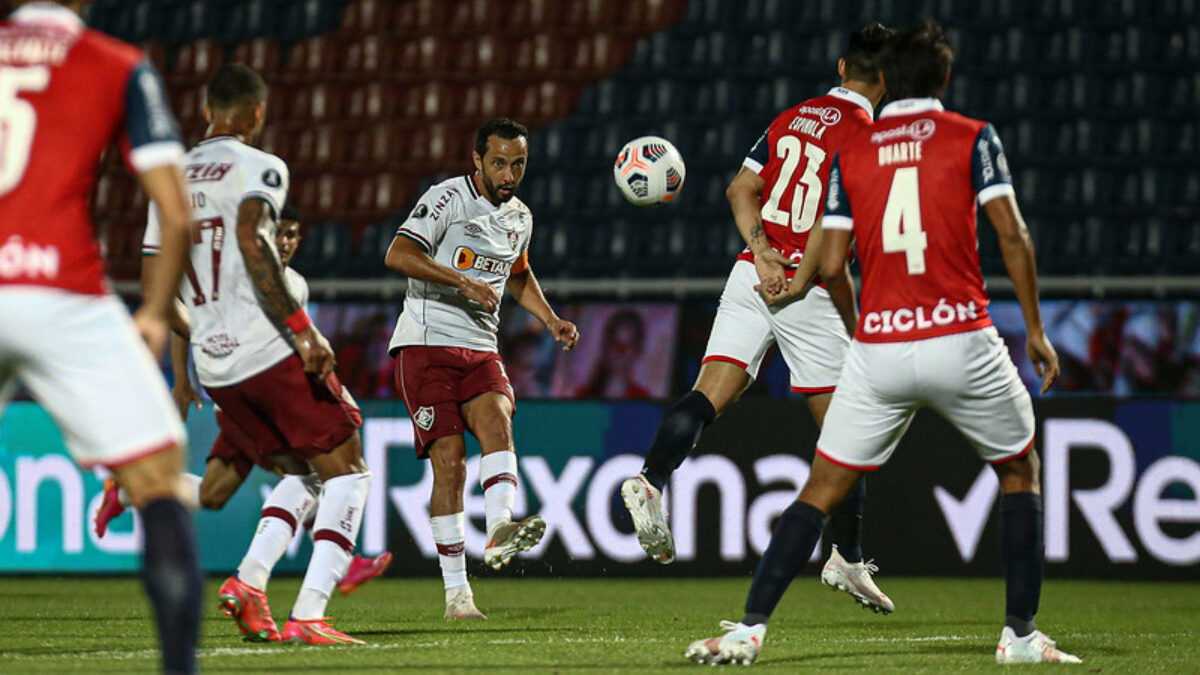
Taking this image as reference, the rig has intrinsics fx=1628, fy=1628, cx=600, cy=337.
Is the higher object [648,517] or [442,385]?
[442,385]

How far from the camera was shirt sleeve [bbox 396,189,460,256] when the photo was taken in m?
7.00

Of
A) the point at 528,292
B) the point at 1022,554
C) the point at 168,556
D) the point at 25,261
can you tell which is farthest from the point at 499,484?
the point at 25,261

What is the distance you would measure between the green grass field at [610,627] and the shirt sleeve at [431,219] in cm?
163

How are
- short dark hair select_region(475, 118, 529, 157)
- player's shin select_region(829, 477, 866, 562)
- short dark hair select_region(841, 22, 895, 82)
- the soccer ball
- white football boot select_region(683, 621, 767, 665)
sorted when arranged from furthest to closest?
1. the soccer ball
2. short dark hair select_region(475, 118, 529, 157)
3. player's shin select_region(829, 477, 866, 562)
4. short dark hair select_region(841, 22, 895, 82)
5. white football boot select_region(683, 621, 767, 665)

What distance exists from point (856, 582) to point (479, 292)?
75.4 inches

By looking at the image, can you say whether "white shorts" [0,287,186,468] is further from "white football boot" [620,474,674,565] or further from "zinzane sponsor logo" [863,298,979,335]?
"white football boot" [620,474,674,565]

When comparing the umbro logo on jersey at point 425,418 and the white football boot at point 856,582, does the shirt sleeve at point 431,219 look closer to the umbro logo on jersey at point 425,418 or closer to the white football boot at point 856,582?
the umbro logo on jersey at point 425,418

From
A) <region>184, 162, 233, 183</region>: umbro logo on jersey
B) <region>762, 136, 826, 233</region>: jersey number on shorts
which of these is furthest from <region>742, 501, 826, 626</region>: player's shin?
<region>184, 162, 233, 183</region>: umbro logo on jersey

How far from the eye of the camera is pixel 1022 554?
496 centimetres

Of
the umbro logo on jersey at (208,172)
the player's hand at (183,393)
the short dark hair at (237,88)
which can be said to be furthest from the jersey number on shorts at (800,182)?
the player's hand at (183,393)

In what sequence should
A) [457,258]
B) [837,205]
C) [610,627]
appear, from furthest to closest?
[457,258] < [610,627] < [837,205]

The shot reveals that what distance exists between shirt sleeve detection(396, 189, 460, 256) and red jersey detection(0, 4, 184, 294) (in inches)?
138

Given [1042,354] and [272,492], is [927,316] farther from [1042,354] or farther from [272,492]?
[272,492]

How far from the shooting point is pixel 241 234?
5230 millimetres
